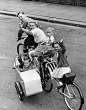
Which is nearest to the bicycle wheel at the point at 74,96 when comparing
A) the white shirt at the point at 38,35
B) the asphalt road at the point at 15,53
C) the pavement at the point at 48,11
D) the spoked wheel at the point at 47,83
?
the asphalt road at the point at 15,53

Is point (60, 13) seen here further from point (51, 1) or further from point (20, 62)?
point (20, 62)

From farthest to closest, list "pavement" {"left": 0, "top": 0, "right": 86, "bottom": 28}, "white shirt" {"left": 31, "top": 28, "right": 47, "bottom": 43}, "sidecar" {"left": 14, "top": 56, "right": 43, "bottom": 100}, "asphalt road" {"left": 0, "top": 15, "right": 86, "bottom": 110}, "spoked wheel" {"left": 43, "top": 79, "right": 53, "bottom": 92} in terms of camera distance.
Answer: "pavement" {"left": 0, "top": 0, "right": 86, "bottom": 28}, "white shirt" {"left": 31, "top": 28, "right": 47, "bottom": 43}, "spoked wheel" {"left": 43, "top": 79, "right": 53, "bottom": 92}, "asphalt road" {"left": 0, "top": 15, "right": 86, "bottom": 110}, "sidecar" {"left": 14, "top": 56, "right": 43, "bottom": 100}

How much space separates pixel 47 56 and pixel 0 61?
9.77 feet

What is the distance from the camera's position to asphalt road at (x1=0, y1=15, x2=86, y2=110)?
6.41 meters

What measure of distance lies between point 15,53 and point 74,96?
4306mm

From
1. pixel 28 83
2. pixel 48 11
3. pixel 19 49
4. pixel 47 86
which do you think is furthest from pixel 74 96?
pixel 48 11

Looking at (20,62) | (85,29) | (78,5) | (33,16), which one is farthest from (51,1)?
(20,62)

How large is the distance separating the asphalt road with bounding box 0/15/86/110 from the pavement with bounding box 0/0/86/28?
0.74m

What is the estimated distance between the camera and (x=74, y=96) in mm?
5809

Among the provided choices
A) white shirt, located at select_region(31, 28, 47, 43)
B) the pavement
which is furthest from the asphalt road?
white shirt, located at select_region(31, 28, 47, 43)

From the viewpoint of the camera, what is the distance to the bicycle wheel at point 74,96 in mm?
5680

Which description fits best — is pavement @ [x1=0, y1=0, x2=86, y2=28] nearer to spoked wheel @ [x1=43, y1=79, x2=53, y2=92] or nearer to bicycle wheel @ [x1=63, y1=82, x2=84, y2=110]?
spoked wheel @ [x1=43, y1=79, x2=53, y2=92]

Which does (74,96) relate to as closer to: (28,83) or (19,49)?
(28,83)

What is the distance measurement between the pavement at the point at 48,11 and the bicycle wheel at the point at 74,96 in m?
7.42
